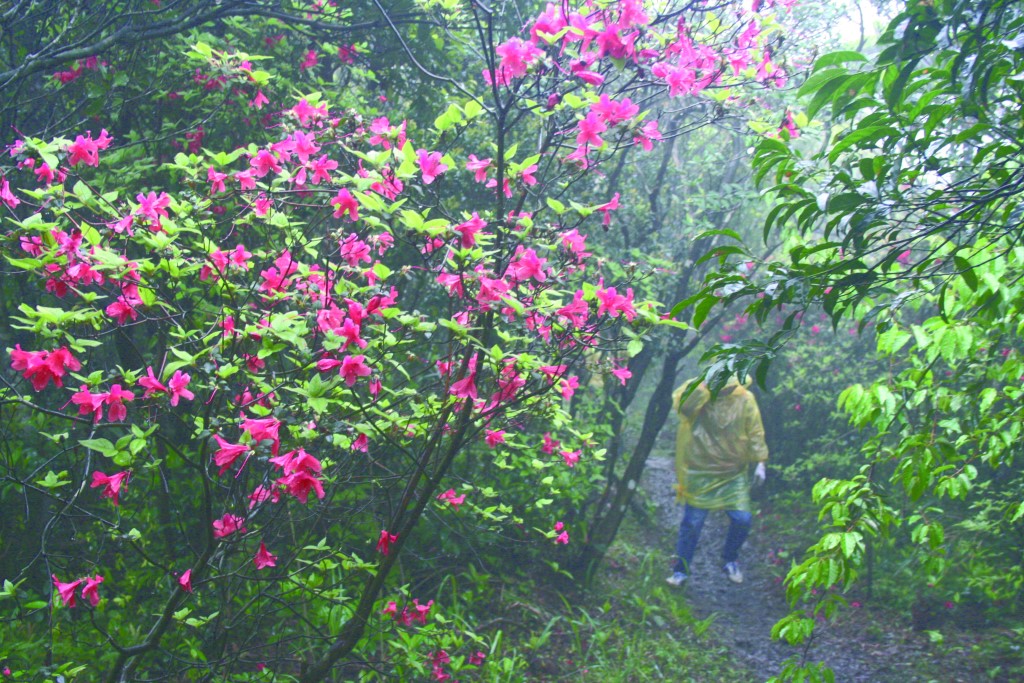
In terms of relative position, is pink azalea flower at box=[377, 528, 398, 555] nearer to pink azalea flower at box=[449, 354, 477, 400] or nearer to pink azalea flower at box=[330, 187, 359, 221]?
pink azalea flower at box=[449, 354, 477, 400]

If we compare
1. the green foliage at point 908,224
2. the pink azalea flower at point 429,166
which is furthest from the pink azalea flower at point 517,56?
the green foliage at point 908,224

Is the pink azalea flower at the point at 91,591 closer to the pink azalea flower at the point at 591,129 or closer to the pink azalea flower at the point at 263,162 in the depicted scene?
the pink azalea flower at the point at 263,162

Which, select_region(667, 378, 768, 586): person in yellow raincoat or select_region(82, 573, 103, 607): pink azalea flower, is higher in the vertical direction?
select_region(667, 378, 768, 586): person in yellow raincoat

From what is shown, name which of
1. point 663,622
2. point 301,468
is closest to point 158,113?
point 301,468

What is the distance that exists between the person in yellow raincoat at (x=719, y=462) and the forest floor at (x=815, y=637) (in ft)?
0.90

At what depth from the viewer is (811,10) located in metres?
6.80

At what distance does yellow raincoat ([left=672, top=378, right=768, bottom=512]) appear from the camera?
21.2 feet

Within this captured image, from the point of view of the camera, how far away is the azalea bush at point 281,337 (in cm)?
222

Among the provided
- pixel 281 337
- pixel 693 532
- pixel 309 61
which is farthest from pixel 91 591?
pixel 693 532

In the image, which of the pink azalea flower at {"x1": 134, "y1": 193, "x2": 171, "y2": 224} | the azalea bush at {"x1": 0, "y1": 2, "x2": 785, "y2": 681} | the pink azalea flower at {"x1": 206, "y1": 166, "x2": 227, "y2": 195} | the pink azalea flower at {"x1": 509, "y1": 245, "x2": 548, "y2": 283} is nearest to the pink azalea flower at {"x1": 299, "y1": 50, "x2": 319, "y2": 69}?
the azalea bush at {"x1": 0, "y1": 2, "x2": 785, "y2": 681}

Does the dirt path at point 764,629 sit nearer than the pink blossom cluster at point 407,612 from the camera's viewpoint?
No

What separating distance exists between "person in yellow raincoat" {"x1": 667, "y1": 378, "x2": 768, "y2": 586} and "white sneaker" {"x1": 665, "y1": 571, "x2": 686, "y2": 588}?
5.3 inches

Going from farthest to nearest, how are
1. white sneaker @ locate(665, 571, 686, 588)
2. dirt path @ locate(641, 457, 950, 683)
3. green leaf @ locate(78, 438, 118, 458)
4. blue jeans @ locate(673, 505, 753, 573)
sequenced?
blue jeans @ locate(673, 505, 753, 573)
white sneaker @ locate(665, 571, 686, 588)
dirt path @ locate(641, 457, 950, 683)
green leaf @ locate(78, 438, 118, 458)

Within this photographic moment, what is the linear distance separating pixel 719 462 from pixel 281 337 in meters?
5.12
